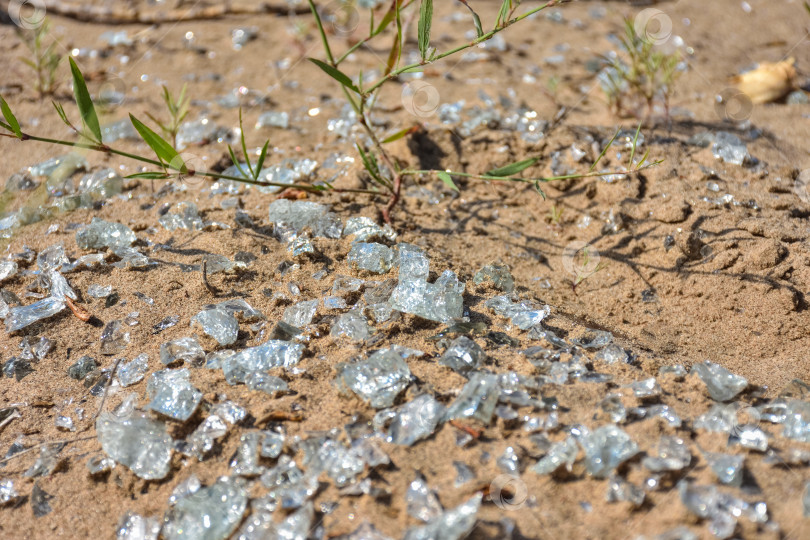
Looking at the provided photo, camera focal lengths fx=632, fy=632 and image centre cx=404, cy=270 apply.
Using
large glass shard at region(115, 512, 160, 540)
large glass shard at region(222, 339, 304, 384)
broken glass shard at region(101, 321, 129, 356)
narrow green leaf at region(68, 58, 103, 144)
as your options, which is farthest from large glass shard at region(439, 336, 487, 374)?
narrow green leaf at region(68, 58, 103, 144)

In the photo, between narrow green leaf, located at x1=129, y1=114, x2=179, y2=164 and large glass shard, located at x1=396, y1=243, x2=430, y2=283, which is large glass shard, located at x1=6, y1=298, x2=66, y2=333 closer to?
narrow green leaf, located at x1=129, y1=114, x2=179, y2=164

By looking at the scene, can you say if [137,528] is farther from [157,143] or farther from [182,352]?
[157,143]

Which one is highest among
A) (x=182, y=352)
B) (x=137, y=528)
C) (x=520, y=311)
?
(x=520, y=311)

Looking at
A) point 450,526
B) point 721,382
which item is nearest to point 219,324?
point 450,526

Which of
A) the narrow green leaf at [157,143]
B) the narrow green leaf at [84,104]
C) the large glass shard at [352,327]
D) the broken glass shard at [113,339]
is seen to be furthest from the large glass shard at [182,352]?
the narrow green leaf at [84,104]

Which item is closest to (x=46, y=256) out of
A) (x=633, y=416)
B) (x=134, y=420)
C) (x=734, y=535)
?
(x=134, y=420)

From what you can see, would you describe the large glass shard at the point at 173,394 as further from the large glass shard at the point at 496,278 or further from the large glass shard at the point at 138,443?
the large glass shard at the point at 496,278
